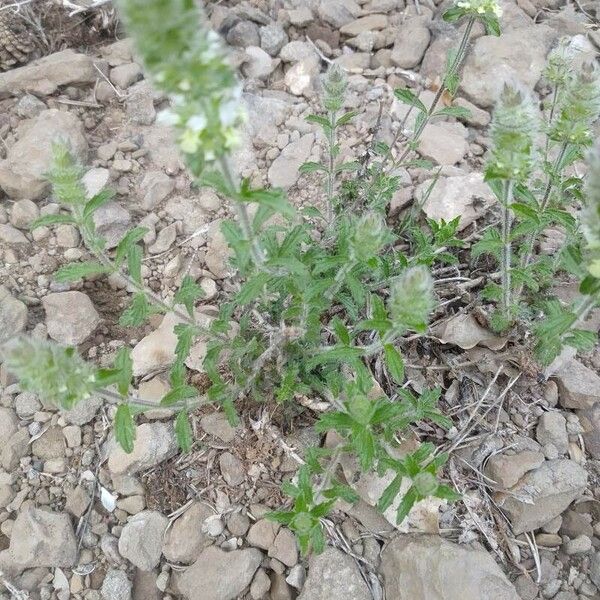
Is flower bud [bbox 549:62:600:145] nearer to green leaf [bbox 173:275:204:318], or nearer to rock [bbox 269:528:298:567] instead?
green leaf [bbox 173:275:204:318]

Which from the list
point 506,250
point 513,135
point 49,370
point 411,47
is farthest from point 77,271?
point 411,47

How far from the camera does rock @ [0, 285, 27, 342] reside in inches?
156

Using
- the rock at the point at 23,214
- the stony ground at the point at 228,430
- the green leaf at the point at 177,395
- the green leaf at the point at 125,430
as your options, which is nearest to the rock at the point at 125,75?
the stony ground at the point at 228,430

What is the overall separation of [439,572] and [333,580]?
1.80ft

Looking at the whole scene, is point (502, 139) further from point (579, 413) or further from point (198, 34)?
point (579, 413)

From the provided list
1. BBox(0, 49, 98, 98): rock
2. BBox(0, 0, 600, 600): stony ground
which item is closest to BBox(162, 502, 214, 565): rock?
BBox(0, 0, 600, 600): stony ground

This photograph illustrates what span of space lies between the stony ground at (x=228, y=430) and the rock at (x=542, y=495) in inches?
0.4

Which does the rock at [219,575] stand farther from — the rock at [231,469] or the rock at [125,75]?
the rock at [125,75]

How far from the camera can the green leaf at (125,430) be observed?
9.79 ft

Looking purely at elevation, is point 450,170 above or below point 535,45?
below

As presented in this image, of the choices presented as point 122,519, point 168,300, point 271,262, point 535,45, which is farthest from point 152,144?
point 535,45

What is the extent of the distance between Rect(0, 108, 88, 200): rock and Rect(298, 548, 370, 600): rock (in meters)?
3.20

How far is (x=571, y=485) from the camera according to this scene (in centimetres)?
350

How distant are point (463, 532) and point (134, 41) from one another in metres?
2.90
